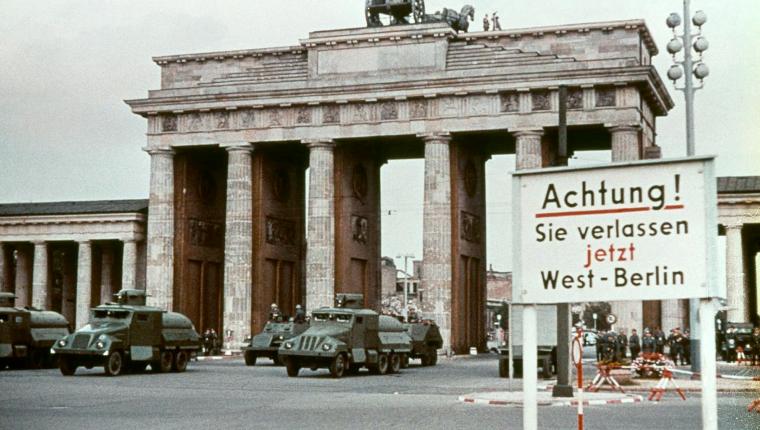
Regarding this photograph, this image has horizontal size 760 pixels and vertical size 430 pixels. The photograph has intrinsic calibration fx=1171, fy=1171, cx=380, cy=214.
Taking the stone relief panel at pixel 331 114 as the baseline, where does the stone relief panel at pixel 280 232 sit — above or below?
below

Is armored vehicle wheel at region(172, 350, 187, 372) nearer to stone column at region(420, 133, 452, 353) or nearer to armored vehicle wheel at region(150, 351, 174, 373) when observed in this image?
armored vehicle wheel at region(150, 351, 174, 373)

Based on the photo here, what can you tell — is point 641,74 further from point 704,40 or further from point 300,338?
A: point 300,338

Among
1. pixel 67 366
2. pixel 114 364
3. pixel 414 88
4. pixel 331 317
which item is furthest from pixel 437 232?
pixel 67 366

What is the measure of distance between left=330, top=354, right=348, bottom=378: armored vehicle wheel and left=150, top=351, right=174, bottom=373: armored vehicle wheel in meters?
5.99

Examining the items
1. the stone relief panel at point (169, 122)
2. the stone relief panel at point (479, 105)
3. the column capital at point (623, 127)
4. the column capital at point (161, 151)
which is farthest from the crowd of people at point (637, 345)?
the stone relief panel at point (169, 122)

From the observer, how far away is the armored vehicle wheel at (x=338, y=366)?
35562 millimetres

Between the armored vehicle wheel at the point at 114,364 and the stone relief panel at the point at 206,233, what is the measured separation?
28619 millimetres

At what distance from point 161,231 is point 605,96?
959 inches

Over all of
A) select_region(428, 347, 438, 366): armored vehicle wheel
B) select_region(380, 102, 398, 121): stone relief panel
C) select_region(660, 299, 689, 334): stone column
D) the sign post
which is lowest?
select_region(428, 347, 438, 366): armored vehicle wheel

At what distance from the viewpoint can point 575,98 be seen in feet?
181

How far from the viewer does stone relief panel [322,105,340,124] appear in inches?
2345

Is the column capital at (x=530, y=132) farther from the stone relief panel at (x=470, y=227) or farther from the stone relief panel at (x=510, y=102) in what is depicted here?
the stone relief panel at (x=470, y=227)

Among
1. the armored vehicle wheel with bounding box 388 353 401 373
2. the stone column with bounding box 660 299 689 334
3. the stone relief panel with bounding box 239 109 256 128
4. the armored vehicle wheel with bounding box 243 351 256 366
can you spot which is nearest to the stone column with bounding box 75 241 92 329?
the stone relief panel with bounding box 239 109 256 128

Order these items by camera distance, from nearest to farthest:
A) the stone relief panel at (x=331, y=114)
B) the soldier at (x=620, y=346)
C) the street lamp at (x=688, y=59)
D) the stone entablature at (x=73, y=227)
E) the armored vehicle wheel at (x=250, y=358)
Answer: the street lamp at (x=688, y=59)
the soldier at (x=620, y=346)
the armored vehicle wheel at (x=250, y=358)
the stone relief panel at (x=331, y=114)
the stone entablature at (x=73, y=227)
